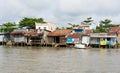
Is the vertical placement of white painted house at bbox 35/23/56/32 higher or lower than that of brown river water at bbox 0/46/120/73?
higher

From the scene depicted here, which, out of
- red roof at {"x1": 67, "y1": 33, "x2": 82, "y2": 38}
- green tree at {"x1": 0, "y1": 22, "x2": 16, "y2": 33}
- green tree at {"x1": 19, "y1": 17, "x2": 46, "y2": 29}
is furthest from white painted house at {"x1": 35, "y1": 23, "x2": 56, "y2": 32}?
red roof at {"x1": 67, "y1": 33, "x2": 82, "y2": 38}

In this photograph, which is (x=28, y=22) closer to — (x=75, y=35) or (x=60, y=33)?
(x=60, y=33)

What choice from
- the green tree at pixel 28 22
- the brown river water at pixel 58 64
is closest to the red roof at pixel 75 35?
the green tree at pixel 28 22

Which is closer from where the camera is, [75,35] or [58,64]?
[58,64]

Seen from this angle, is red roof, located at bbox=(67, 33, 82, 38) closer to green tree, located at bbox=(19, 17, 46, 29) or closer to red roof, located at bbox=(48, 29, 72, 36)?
red roof, located at bbox=(48, 29, 72, 36)

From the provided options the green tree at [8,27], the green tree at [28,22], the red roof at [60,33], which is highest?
the green tree at [28,22]

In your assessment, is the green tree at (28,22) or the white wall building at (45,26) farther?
the green tree at (28,22)

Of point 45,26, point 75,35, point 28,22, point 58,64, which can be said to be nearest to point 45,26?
point 45,26

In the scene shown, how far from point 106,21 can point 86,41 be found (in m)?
16.7

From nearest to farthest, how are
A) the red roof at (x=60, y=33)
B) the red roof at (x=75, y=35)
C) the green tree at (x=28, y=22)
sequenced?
the red roof at (x=75, y=35)
the red roof at (x=60, y=33)
the green tree at (x=28, y=22)

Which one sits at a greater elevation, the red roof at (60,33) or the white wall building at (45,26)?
the white wall building at (45,26)

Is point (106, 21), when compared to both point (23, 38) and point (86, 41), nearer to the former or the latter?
point (86, 41)

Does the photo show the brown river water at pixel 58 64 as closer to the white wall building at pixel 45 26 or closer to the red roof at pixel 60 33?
the red roof at pixel 60 33

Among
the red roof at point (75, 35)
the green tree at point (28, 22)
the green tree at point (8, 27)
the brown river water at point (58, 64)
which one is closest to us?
the brown river water at point (58, 64)
